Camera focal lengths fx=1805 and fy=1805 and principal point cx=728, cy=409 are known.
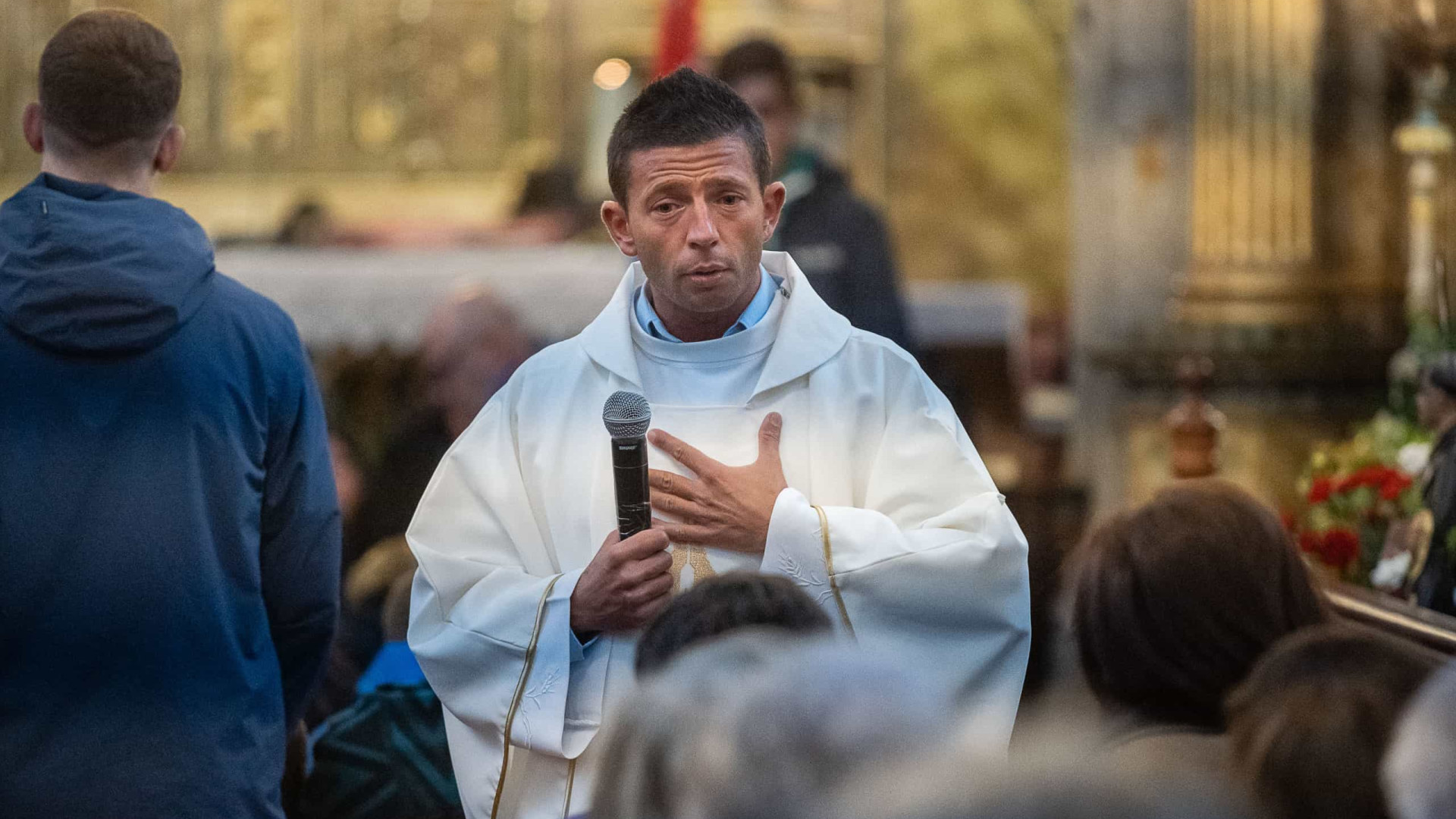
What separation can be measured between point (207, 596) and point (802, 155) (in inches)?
109

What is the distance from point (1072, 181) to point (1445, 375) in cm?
492

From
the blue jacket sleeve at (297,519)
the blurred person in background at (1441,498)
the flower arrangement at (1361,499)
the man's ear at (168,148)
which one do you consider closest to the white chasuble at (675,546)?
the blue jacket sleeve at (297,519)

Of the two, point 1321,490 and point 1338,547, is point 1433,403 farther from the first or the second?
point 1321,490

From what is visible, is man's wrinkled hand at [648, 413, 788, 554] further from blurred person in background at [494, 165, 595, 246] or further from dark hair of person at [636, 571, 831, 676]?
blurred person in background at [494, 165, 595, 246]

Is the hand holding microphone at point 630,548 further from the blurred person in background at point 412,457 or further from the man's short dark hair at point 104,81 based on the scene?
the blurred person in background at point 412,457

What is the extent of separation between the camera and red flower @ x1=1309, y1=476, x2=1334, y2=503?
4246mm

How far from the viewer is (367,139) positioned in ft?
32.4

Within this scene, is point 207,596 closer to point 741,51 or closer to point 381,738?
point 381,738

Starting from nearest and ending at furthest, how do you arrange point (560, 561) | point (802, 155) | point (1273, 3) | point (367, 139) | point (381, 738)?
point (560, 561) → point (381, 738) → point (802, 155) → point (1273, 3) → point (367, 139)

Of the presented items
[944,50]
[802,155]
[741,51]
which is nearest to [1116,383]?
[802,155]

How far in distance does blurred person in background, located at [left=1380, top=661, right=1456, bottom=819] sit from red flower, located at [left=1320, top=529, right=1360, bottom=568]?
2.54 metres

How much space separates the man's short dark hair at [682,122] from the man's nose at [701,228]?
0.09m

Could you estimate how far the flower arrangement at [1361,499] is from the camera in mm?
4035

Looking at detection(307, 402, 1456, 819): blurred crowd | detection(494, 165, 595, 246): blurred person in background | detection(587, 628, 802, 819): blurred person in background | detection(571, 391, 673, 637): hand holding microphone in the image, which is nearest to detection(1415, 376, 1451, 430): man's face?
detection(307, 402, 1456, 819): blurred crowd
